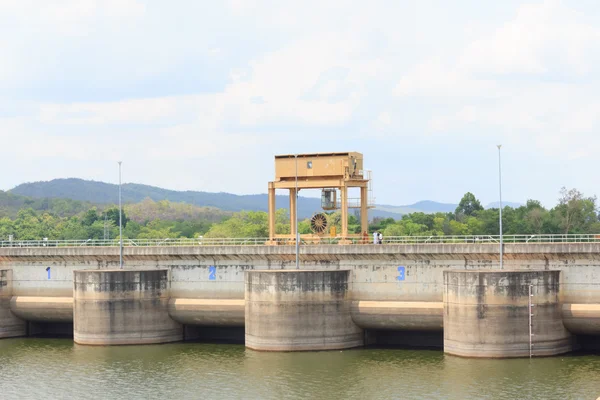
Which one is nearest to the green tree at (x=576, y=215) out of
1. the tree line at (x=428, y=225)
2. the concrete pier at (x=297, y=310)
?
the tree line at (x=428, y=225)

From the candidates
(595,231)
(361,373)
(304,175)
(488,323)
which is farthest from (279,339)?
(595,231)

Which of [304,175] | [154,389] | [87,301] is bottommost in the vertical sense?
[154,389]

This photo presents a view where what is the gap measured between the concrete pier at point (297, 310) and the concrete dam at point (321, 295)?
2.2 inches

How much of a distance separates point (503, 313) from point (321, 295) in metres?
9.87

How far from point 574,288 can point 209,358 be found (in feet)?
64.9

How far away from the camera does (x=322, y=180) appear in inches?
2411

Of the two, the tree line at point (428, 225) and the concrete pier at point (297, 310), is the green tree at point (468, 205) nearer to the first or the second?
the tree line at point (428, 225)

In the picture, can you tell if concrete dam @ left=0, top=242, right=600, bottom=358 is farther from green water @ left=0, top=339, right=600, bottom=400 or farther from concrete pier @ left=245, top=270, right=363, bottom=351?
green water @ left=0, top=339, right=600, bottom=400

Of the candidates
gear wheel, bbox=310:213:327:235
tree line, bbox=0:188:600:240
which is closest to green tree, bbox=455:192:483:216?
tree line, bbox=0:188:600:240

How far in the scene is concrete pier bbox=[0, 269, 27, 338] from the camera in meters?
58.8

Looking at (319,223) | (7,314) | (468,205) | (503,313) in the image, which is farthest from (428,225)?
(503,313)

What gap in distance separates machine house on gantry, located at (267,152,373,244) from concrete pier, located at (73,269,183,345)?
9878 mm

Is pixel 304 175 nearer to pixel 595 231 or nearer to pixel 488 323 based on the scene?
pixel 488 323

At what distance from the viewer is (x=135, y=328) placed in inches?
2114
